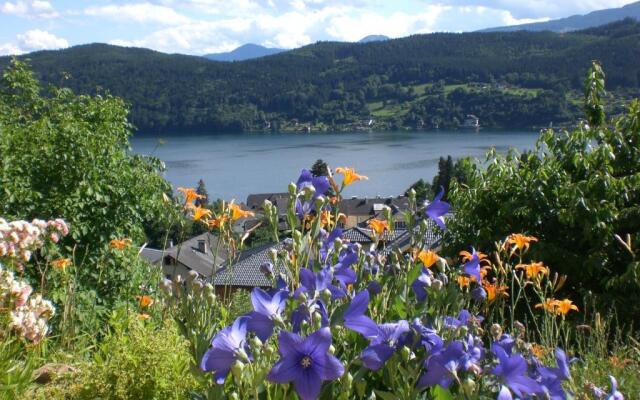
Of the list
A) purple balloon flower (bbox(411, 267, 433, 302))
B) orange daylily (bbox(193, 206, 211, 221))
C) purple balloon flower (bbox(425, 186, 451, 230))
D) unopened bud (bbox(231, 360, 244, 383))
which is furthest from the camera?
orange daylily (bbox(193, 206, 211, 221))

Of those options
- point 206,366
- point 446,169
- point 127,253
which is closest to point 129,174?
point 127,253

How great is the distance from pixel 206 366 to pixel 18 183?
185 inches

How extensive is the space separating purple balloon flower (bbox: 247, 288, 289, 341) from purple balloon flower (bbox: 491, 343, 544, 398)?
15.7 inches

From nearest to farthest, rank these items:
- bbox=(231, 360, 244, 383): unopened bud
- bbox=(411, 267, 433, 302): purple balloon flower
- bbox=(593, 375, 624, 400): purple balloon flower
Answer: bbox=(231, 360, 244, 383): unopened bud < bbox=(593, 375, 624, 400): purple balloon flower < bbox=(411, 267, 433, 302): purple balloon flower

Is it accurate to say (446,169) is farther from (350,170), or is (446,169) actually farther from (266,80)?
(266,80)

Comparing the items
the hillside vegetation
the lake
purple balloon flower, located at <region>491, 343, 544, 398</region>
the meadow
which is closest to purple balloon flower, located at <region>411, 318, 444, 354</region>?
the meadow

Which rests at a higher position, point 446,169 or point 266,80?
point 266,80

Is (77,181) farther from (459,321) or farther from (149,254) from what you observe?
(149,254)

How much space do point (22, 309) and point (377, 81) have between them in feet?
374

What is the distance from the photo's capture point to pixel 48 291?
412 centimetres

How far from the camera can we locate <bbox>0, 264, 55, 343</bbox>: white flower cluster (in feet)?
6.85

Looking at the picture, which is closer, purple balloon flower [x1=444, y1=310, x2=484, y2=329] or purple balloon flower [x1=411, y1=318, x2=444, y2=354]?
purple balloon flower [x1=411, y1=318, x2=444, y2=354]

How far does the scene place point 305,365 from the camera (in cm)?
101

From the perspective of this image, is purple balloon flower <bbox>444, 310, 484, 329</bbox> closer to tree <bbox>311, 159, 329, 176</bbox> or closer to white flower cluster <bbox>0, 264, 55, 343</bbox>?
tree <bbox>311, 159, 329, 176</bbox>
